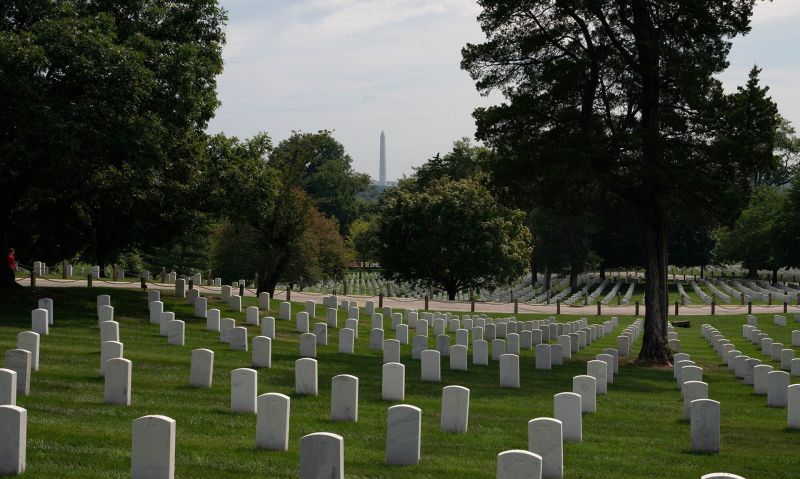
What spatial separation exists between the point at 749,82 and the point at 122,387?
1897 cm

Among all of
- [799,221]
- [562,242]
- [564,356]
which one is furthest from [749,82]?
[799,221]

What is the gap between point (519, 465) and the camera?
7855 mm

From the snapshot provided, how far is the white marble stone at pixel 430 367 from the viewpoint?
18.0m

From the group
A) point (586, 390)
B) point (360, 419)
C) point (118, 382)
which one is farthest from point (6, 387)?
point (586, 390)

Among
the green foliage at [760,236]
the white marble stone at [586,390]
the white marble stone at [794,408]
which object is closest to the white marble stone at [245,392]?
the white marble stone at [586,390]

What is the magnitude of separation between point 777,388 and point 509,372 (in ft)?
16.6

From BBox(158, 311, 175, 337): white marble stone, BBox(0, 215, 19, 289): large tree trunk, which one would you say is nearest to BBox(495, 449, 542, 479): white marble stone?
BBox(158, 311, 175, 337): white marble stone

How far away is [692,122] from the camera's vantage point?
83.8ft

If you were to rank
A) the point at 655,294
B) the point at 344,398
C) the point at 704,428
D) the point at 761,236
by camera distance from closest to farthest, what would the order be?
the point at 704,428 < the point at 344,398 < the point at 655,294 < the point at 761,236

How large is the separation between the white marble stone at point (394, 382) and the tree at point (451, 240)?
126 ft

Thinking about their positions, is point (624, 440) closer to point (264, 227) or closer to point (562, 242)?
point (264, 227)

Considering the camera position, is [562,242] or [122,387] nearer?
[122,387]

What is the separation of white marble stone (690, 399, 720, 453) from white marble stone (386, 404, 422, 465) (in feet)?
13.3

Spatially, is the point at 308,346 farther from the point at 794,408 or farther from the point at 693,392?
the point at 794,408
